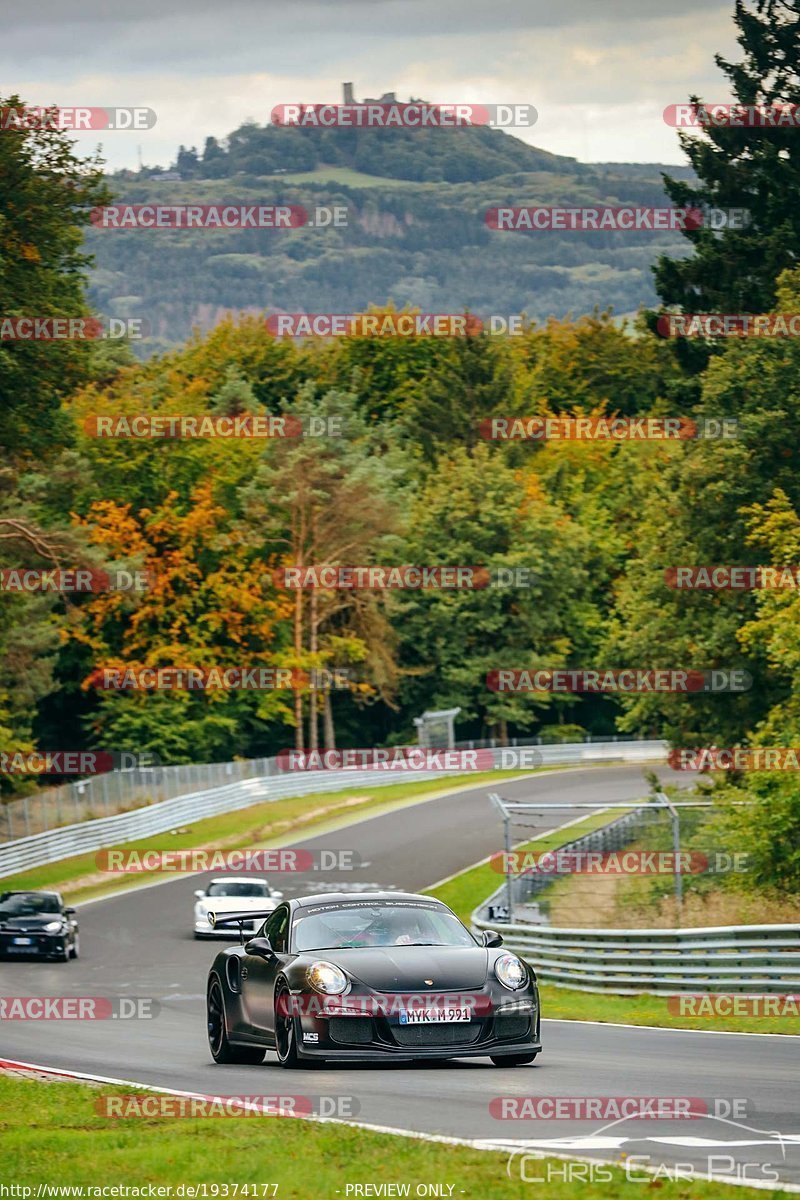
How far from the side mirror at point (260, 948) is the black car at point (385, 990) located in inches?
0.6

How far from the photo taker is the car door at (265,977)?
1384 cm

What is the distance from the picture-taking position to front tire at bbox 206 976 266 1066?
14828 millimetres

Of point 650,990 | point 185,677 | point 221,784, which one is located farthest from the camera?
point 185,677

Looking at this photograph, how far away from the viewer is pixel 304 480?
83.6 metres

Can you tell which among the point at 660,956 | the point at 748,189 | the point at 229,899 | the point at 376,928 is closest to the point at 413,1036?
the point at 376,928

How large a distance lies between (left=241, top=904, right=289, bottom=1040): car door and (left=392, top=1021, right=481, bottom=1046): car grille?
1229 millimetres

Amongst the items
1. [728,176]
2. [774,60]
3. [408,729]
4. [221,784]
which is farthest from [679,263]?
[408,729]

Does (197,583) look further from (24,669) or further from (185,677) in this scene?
(24,669)

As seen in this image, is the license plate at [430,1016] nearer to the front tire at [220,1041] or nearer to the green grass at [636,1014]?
the front tire at [220,1041]

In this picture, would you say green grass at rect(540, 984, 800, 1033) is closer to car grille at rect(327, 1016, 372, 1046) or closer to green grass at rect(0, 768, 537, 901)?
car grille at rect(327, 1016, 372, 1046)

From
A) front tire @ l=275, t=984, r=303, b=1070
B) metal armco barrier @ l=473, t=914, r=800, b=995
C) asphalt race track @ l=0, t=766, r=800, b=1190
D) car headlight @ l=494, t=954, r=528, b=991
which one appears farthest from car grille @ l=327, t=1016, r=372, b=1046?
metal armco barrier @ l=473, t=914, r=800, b=995

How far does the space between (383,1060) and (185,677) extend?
65333 millimetres

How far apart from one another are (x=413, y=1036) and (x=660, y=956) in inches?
429

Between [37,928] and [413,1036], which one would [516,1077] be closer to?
[413,1036]
